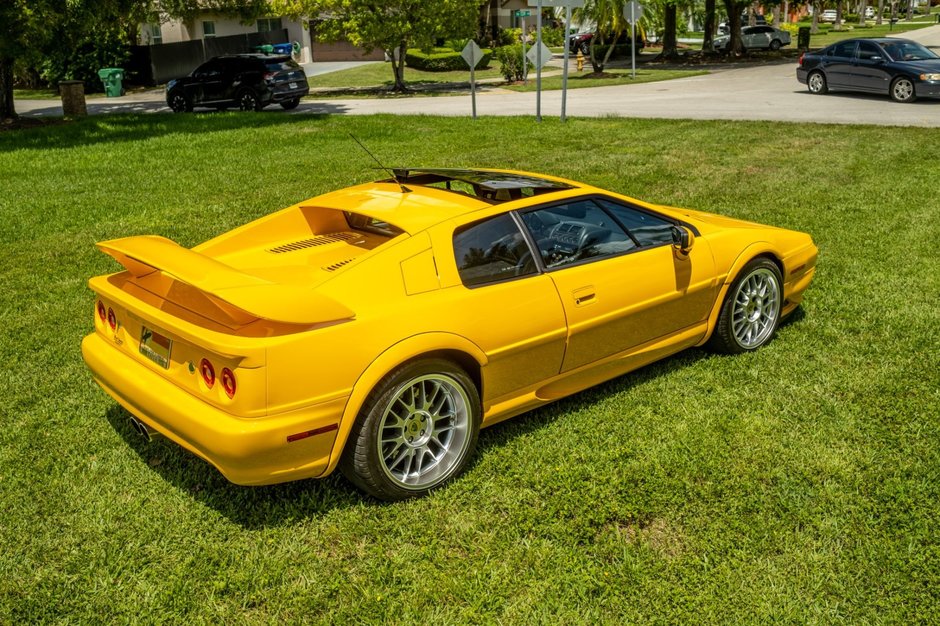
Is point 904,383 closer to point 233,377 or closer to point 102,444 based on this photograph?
point 233,377

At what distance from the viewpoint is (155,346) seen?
165 inches

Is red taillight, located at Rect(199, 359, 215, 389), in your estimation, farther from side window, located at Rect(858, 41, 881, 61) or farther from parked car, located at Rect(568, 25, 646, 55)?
parked car, located at Rect(568, 25, 646, 55)

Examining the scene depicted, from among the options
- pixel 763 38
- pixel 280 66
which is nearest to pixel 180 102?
pixel 280 66

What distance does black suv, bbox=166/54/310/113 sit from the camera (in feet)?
Answer: 78.3

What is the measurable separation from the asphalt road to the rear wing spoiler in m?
16.6

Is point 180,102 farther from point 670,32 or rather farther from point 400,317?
point 670,32

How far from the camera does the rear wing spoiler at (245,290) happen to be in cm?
373

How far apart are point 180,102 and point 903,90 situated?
63.3 feet

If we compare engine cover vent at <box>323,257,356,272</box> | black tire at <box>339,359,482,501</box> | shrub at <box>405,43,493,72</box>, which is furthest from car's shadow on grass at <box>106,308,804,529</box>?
shrub at <box>405,43,493,72</box>

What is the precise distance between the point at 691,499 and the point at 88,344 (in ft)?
10.9

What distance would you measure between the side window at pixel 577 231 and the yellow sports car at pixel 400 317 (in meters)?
0.01

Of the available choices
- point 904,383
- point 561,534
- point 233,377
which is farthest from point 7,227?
point 904,383

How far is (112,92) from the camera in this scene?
32.9 m

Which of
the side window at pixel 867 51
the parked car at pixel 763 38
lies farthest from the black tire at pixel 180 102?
the parked car at pixel 763 38
